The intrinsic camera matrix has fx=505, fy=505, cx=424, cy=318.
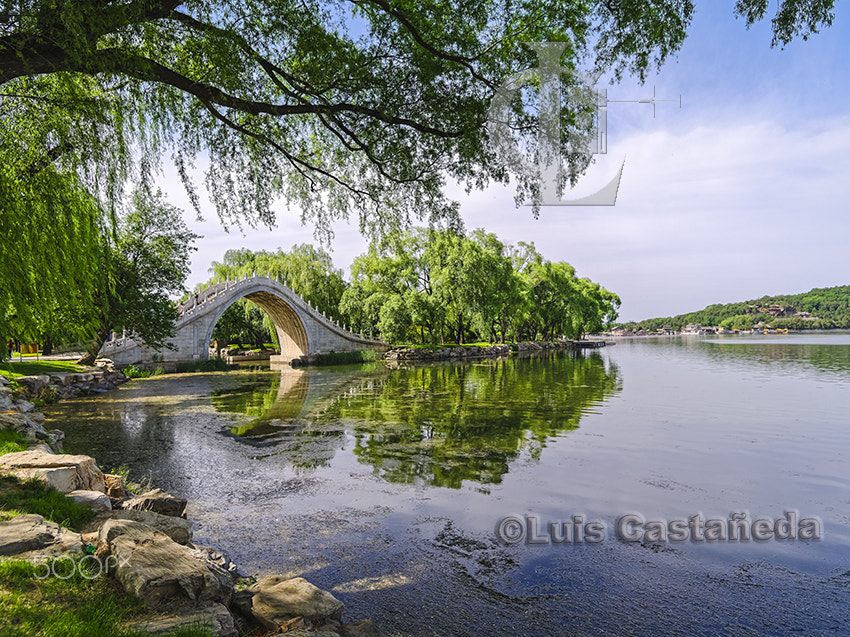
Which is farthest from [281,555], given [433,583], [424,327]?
[424,327]

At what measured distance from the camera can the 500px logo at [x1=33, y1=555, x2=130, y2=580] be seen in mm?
3033

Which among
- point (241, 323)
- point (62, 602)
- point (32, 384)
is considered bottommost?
point (62, 602)

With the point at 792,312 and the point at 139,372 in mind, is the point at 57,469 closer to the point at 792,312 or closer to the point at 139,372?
the point at 139,372

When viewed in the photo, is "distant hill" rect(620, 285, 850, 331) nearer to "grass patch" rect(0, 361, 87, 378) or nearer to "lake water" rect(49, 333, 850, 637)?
"lake water" rect(49, 333, 850, 637)

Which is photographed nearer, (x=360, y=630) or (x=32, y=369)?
(x=360, y=630)

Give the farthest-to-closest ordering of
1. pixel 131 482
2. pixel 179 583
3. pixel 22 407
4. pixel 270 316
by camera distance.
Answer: pixel 270 316, pixel 22 407, pixel 131 482, pixel 179 583

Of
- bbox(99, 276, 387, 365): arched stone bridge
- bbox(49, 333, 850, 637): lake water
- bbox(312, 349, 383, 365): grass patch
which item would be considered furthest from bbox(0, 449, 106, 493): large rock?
bbox(312, 349, 383, 365): grass patch

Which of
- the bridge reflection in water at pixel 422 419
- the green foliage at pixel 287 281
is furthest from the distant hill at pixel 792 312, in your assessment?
the bridge reflection in water at pixel 422 419

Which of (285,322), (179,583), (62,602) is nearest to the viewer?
(62,602)

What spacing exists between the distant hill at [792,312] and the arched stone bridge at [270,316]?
4934 inches

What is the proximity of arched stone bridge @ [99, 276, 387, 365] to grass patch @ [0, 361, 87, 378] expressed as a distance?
6.35 m

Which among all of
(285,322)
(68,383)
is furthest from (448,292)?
(68,383)

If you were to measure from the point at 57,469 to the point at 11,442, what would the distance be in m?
2.49

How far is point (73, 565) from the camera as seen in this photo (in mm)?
3152
